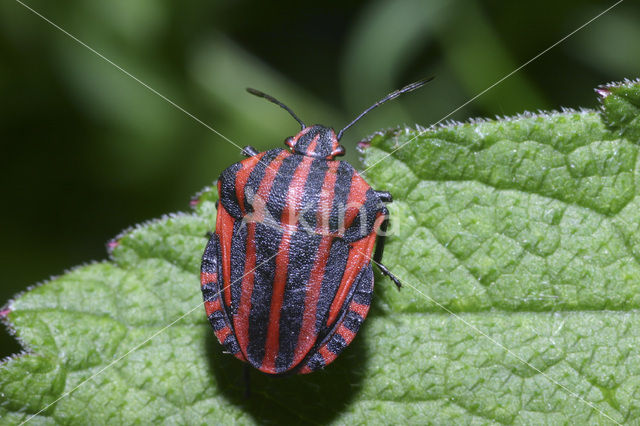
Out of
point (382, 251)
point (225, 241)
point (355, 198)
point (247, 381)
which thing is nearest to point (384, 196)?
point (355, 198)

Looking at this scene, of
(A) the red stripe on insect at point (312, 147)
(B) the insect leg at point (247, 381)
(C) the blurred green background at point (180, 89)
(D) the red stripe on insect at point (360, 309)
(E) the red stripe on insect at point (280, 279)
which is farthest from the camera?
(C) the blurred green background at point (180, 89)

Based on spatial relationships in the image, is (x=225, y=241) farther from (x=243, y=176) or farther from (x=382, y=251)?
(x=382, y=251)

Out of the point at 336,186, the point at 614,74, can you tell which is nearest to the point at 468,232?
the point at 336,186

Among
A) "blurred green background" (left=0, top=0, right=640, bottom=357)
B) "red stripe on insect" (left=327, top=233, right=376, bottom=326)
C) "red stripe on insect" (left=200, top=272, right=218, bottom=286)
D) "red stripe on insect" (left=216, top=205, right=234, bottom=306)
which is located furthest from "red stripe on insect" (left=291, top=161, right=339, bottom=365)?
"blurred green background" (left=0, top=0, right=640, bottom=357)

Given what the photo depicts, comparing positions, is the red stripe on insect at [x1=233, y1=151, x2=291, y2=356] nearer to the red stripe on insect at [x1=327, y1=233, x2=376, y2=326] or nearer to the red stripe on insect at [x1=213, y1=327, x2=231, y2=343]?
the red stripe on insect at [x1=213, y1=327, x2=231, y2=343]

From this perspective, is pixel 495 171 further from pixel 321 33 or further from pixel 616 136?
pixel 321 33

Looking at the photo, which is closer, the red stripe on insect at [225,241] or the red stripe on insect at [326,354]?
the red stripe on insect at [326,354]

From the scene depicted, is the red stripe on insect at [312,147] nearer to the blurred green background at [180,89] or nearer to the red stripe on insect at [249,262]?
the red stripe on insect at [249,262]

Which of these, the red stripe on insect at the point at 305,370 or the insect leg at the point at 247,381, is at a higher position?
the red stripe on insect at the point at 305,370

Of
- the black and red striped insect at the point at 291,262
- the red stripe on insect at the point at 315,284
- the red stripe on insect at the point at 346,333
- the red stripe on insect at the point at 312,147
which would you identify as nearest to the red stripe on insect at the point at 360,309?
the black and red striped insect at the point at 291,262
